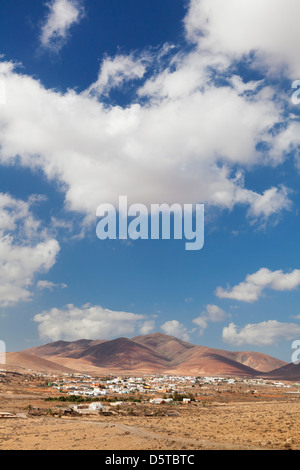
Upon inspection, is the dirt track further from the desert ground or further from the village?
the village

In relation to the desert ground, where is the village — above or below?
below

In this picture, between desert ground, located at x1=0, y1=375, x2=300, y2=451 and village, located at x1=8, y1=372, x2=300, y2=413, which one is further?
village, located at x1=8, y1=372, x2=300, y2=413

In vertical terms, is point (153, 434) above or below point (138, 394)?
above

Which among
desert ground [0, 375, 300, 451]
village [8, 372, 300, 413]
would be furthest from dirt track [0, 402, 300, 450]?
village [8, 372, 300, 413]

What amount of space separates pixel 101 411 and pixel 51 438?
66.9 feet

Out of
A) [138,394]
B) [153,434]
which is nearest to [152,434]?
[153,434]

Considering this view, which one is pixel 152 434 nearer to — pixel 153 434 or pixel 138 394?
pixel 153 434

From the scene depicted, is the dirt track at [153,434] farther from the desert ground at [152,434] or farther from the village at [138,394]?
the village at [138,394]

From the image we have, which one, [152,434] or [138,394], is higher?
[152,434]

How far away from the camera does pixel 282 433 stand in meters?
27.9

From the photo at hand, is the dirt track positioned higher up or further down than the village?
higher up

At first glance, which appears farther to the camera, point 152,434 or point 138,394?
point 138,394
